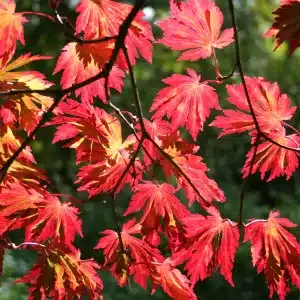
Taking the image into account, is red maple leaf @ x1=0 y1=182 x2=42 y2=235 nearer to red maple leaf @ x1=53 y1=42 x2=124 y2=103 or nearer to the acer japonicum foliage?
the acer japonicum foliage

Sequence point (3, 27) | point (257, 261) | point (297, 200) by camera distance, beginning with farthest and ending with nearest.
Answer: point (297, 200), point (257, 261), point (3, 27)

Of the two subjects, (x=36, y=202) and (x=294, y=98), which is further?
(x=294, y=98)

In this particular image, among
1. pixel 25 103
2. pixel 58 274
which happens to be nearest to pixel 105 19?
pixel 25 103

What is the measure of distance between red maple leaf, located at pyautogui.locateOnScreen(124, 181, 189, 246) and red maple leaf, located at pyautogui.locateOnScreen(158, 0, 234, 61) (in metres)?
0.23

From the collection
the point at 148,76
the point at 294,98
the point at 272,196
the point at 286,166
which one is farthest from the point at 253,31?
the point at 286,166

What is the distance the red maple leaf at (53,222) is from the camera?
97cm

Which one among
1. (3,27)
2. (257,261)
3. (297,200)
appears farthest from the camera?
(297,200)

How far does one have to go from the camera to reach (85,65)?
0.93m

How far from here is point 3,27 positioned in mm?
889

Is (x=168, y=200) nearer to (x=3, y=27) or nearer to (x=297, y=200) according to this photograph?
(x=3, y=27)

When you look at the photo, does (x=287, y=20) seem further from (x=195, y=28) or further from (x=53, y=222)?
(x=53, y=222)

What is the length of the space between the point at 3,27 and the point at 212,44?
350 millimetres

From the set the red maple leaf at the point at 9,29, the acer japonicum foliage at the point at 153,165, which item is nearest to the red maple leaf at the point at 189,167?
the acer japonicum foliage at the point at 153,165

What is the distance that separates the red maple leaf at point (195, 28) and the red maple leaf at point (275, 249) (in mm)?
309
